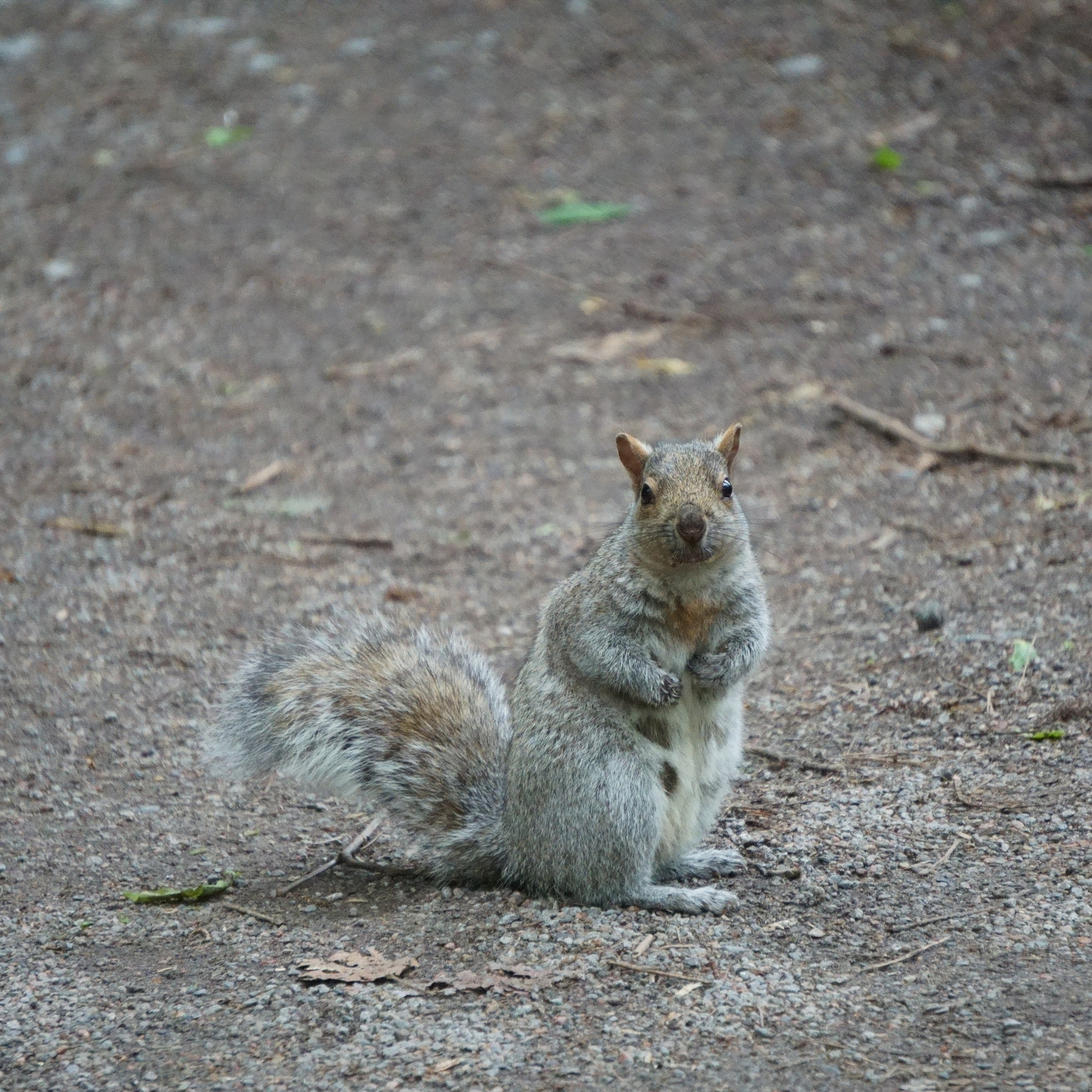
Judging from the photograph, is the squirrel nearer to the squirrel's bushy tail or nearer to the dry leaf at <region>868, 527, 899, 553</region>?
the squirrel's bushy tail

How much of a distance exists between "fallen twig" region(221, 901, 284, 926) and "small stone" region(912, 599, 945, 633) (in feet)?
7.62

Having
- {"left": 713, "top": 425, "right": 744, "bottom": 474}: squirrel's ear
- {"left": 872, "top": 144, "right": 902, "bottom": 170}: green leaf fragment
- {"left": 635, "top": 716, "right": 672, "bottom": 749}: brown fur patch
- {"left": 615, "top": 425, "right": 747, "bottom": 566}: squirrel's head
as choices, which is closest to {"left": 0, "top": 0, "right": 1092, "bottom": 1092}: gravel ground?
{"left": 872, "top": 144, "right": 902, "bottom": 170}: green leaf fragment

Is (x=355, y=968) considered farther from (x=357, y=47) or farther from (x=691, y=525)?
(x=357, y=47)

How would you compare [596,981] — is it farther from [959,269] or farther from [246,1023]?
[959,269]

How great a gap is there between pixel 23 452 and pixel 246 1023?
4.35 m

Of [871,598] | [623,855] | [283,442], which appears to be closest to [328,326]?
[283,442]

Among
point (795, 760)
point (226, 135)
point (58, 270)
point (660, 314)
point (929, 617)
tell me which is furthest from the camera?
point (226, 135)

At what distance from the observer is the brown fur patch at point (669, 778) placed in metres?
3.40

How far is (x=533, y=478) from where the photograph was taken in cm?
637

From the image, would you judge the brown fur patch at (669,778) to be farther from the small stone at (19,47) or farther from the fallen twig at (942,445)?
the small stone at (19,47)

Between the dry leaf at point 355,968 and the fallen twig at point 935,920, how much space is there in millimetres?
1071

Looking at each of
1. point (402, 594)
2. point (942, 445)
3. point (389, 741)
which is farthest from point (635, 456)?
point (942, 445)

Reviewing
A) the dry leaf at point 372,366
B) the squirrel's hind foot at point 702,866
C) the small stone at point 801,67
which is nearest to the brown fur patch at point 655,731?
the squirrel's hind foot at point 702,866

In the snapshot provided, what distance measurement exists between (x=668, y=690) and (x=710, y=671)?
13 cm
